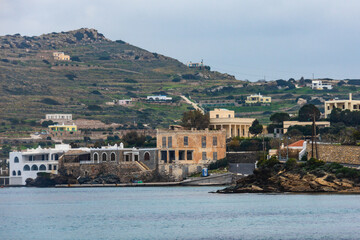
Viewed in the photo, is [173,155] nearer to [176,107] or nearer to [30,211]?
[30,211]

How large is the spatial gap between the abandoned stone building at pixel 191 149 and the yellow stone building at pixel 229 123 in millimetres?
15488

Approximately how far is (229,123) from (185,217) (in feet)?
191

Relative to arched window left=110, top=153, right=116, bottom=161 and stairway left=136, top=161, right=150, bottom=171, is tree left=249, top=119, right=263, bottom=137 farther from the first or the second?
arched window left=110, top=153, right=116, bottom=161

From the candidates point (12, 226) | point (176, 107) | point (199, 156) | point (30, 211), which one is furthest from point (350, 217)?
point (176, 107)

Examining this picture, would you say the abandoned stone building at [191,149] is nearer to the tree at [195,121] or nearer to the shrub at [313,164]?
the tree at [195,121]

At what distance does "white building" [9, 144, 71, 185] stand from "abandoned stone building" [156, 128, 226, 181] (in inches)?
618

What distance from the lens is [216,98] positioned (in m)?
189

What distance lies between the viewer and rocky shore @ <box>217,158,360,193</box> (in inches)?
2655

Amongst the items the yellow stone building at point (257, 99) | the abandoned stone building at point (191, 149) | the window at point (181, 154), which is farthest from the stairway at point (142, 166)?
the yellow stone building at point (257, 99)

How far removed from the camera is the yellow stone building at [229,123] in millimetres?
114812

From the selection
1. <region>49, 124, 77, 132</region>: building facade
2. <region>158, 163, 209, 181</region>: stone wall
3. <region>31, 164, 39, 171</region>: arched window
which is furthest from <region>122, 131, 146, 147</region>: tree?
<region>49, 124, 77, 132</region>: building facade

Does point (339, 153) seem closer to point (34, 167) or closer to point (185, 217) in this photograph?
point (185, 217)

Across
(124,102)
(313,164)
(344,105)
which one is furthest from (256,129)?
(124,102)

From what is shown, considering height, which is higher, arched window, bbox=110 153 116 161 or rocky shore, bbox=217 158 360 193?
arched window, bbox=110 153 116 161
